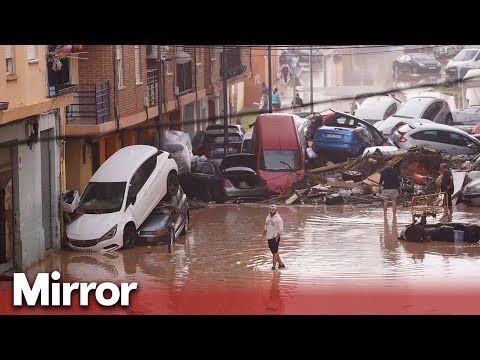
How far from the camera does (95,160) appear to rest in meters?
12.8

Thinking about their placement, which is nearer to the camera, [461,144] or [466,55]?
[466,55]

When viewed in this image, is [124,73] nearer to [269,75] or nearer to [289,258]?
[269,75]

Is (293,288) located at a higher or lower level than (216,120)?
lower

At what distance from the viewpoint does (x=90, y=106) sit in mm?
12688

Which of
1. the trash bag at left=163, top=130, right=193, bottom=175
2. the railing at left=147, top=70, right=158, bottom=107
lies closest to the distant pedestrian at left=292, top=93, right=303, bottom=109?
the trash bag at left=163, top=130, right=193, bottom=175

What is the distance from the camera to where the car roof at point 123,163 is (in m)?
12.8

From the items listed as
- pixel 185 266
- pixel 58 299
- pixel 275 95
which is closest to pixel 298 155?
pixel 275 95

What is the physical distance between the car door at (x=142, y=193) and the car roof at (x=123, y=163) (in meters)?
0.06

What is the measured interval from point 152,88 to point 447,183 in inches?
114

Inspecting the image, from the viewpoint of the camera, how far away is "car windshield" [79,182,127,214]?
1284 cm

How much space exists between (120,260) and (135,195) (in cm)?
62

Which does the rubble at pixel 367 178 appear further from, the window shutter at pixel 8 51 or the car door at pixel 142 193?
the window shutter at pixel 8 51

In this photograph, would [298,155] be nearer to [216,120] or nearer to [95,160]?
[216,120]

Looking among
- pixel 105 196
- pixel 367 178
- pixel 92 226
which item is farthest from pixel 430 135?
pixel 92 226
